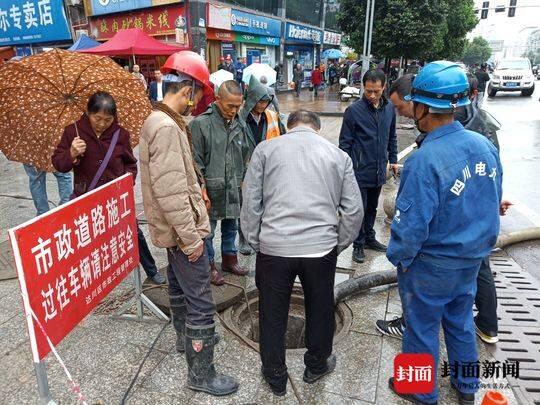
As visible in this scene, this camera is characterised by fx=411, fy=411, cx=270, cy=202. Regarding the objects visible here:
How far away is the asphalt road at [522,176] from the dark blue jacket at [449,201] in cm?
268

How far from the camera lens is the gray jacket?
2.15 meters

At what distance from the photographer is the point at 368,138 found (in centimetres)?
396

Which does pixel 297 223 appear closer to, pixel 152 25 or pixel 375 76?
pixel 375 76

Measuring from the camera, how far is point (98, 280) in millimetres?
2469

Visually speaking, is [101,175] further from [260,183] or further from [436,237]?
[436,237]

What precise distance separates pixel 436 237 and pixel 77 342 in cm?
245

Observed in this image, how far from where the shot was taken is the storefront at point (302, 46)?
25141 mm

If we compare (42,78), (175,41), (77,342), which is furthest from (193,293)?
(175,41)

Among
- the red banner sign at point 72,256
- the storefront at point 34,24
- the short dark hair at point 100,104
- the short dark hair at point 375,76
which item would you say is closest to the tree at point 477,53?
the storefront at point 34,24

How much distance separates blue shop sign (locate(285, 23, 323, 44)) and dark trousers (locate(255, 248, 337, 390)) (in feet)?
79.7

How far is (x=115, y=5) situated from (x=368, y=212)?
18.5m

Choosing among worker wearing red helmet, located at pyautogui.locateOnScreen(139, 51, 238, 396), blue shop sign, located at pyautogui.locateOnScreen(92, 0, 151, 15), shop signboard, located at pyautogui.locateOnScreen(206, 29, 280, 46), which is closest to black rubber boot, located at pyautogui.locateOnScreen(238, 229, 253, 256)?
worker wearing red helmet, located at pyautogui.locateOnScreen(139, 51, 238, 396)

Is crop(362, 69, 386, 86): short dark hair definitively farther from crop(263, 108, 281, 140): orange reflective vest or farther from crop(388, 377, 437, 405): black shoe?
crop(388, 377, 437, 405): black shoe

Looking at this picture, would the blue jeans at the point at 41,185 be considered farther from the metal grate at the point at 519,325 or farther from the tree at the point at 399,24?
the tree at the point at 399,24
